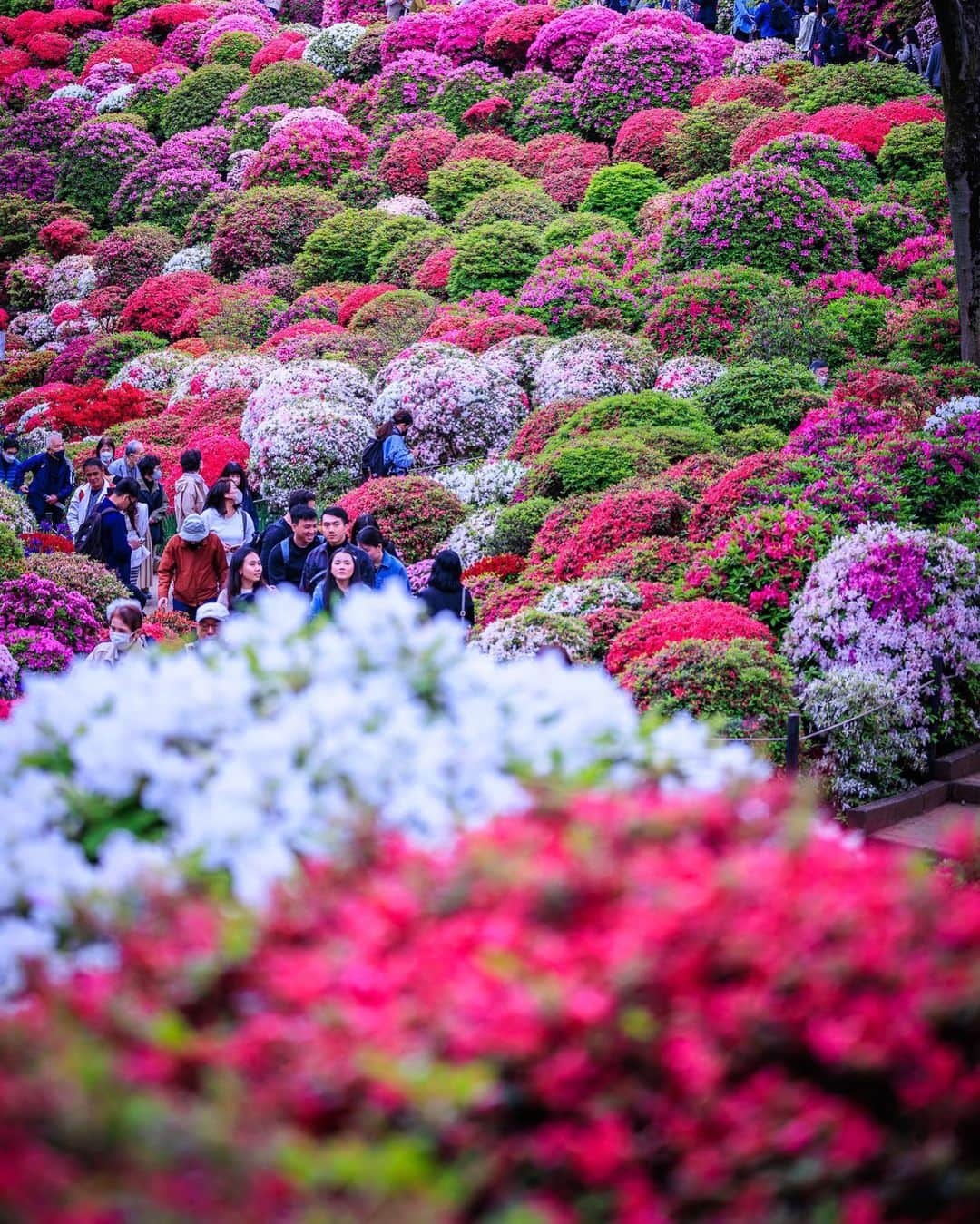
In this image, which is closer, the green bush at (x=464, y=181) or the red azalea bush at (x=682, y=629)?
the red azalea bush at (x=682, y=629)

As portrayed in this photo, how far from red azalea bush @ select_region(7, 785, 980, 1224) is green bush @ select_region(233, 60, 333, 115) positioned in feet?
108

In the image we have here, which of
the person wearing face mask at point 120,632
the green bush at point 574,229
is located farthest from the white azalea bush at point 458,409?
the person wearing face mask at point 120,632

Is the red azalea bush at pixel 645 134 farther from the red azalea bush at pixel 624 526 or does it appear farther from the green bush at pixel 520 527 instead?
the red azalea bush at pixel 624 526

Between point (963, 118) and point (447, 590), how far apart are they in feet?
21.5

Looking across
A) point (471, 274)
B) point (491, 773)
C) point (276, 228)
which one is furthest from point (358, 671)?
point (276, 228)

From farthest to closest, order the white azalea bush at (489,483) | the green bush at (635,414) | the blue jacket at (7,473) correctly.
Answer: the blue jacket at (7,473), the white azalea bush at (489,483), the green bush at (635,414)

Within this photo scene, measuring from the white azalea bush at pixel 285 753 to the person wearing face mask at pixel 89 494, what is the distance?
30.1ft

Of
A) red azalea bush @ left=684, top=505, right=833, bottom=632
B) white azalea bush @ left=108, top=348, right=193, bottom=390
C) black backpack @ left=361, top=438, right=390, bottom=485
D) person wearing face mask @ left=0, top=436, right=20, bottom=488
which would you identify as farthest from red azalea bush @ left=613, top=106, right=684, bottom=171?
red azalea bush @ left=684, top=505, right=833, bottom=632

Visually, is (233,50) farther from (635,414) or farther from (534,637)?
(534,637)

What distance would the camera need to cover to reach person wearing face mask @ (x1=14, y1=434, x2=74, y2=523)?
14312 mm

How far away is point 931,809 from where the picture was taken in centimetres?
741

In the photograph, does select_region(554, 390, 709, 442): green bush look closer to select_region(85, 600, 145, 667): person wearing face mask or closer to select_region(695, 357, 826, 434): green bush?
select_region(695, 357, 826, 434): green bush

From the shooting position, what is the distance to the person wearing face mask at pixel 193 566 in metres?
9.84

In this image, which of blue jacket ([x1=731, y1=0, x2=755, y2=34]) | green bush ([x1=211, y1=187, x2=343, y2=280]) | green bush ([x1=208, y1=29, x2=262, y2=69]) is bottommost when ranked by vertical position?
green bush ([x1=211, y1=187, x2=343, y2=280])
